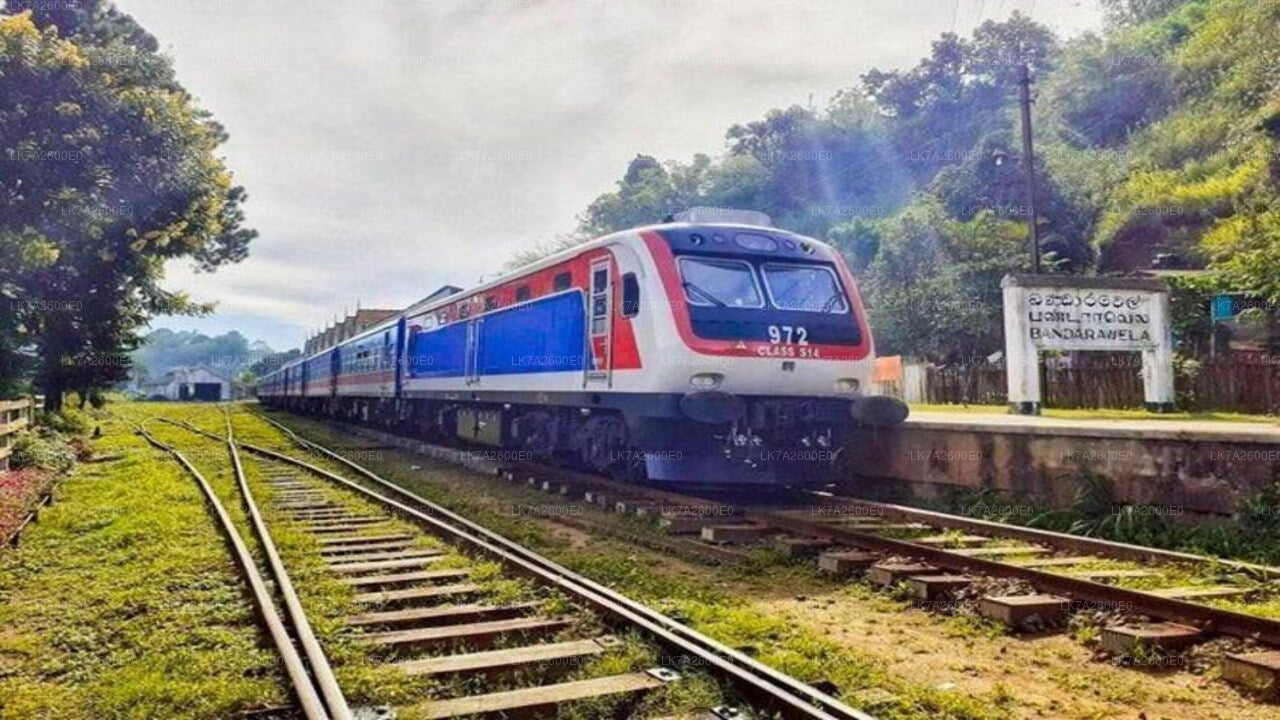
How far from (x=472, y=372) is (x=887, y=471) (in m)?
7.11

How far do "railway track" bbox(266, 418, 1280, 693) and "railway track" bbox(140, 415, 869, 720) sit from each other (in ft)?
6.45

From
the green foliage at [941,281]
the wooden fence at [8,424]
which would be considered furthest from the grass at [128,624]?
the green foliage at [941,281]

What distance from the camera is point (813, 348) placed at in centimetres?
941

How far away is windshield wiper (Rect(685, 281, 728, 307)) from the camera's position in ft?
29.8

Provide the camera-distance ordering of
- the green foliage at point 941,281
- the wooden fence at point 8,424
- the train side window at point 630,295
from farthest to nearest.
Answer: the green foliage at point 941,281 < the wooden fence at point 8,424 < the train side window at point 630,295

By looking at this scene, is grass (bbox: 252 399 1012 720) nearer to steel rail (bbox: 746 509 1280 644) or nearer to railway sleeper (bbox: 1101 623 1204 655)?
steel rail (bbox: 746 509 1280 644)

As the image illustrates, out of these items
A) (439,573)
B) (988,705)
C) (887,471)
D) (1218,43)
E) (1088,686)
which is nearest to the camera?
(988,705)

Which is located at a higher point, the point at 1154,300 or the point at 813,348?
the point at 1154,300

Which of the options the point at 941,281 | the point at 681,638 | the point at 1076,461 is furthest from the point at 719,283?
the point at 941,281

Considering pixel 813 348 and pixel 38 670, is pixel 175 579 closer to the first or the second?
pixel 38 670

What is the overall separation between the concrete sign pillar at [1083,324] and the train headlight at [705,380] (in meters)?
7.41

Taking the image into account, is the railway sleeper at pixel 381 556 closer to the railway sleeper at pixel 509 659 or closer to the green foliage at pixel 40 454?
the railway sleeper at pixel 509 659

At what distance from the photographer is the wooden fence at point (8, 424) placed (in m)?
11.7

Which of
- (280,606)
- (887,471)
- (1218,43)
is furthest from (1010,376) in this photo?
(1218,43)
